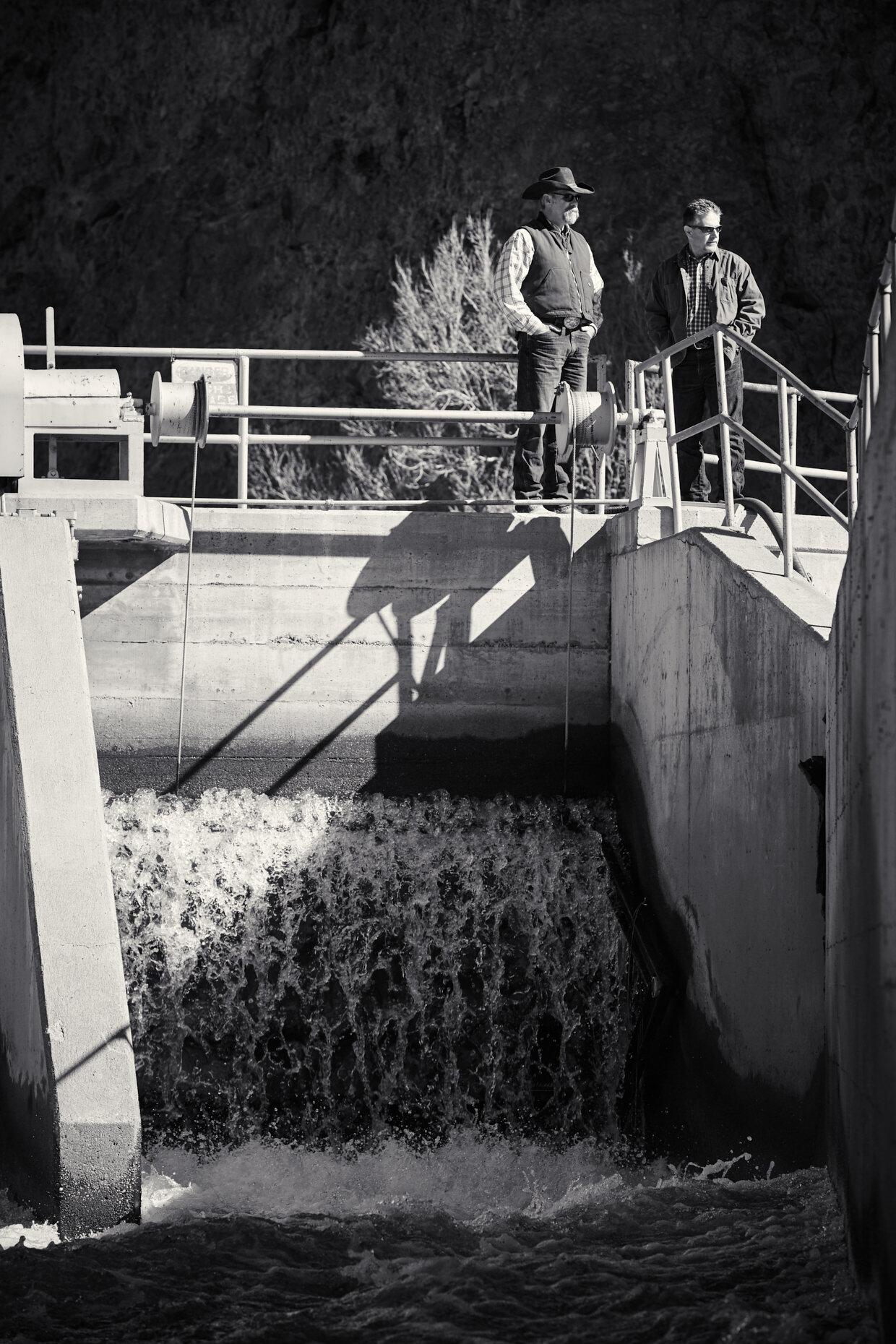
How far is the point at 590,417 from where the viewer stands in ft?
30.1

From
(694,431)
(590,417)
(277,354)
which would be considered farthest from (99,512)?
(694,431)

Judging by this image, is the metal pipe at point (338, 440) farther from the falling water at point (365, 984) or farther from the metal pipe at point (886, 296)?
the metal pipe at point (886, 296)

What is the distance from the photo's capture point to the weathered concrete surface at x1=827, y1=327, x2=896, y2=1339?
15.0 feet

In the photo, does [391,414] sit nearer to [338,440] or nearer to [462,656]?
[338,440]

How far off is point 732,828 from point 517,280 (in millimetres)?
3671

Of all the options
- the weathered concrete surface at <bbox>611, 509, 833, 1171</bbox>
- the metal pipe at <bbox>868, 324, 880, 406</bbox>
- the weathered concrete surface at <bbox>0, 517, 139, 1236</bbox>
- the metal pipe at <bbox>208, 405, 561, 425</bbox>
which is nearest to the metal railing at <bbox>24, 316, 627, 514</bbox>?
the metal pipe at <bbox>208, 405, 561, 425</bbox>

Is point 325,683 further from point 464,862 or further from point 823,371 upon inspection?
A: point 823,371

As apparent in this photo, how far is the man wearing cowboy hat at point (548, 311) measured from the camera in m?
9.35

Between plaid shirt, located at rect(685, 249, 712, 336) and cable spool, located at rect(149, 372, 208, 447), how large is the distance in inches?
112

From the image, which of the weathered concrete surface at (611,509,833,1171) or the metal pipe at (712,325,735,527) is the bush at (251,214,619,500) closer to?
the weathered concrete surface at (611,509,833,1171)

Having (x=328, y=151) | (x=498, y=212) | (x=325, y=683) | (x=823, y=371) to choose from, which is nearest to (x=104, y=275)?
(x=328, y=151)

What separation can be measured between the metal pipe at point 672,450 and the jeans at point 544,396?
36.7 inches

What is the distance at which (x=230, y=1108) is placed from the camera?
8125mm

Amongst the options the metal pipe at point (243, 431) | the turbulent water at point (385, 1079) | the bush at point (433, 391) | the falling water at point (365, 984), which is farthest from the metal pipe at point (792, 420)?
the bush at point (433, 391)
